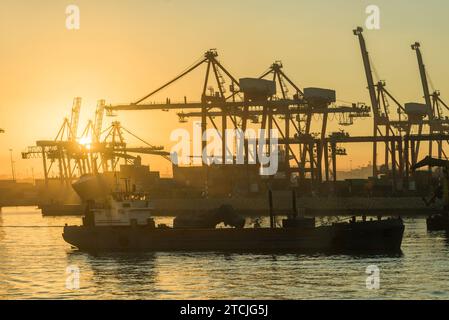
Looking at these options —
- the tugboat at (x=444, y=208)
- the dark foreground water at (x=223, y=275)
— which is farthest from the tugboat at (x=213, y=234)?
the tugboat at (x=444, y=208)

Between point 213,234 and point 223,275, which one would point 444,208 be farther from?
point 223,275

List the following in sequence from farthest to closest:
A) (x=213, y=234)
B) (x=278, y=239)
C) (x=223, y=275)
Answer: (x=213, y=234) → (x=278, y=239) → (x=223, y=275)

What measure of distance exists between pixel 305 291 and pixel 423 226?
60666 mm

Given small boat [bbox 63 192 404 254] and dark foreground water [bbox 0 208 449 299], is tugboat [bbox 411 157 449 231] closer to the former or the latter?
dark foreground water [bbox 0 208 449 299]

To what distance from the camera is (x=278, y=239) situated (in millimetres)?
72812

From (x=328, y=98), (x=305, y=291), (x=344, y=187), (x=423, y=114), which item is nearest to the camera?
(x=305, y=291)

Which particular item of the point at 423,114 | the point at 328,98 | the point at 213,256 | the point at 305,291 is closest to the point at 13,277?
the point at 213,256

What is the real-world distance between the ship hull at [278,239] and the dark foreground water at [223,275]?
1.99 m

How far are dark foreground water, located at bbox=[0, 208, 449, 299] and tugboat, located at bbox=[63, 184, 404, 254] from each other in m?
1.96

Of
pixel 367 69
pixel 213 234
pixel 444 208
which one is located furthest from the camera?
pixel 367 69

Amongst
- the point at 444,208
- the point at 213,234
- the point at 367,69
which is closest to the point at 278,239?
the point at 213,234
